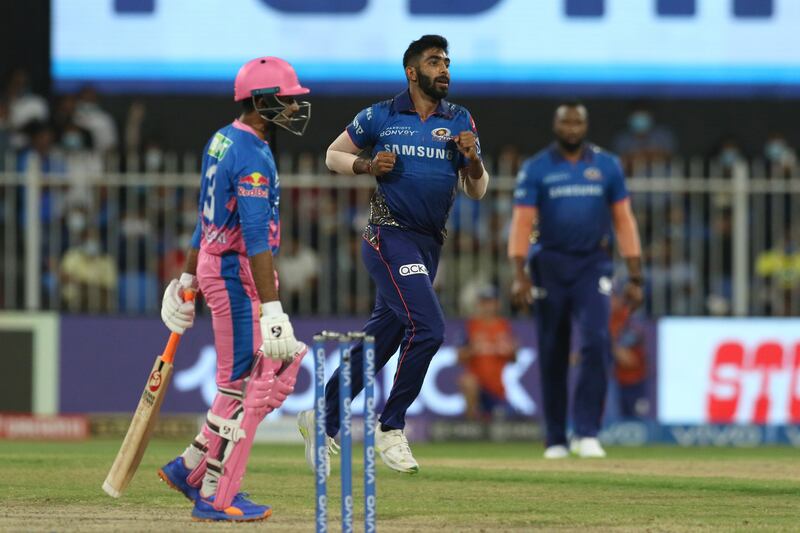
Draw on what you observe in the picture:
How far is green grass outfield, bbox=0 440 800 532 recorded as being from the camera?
8.47 meters

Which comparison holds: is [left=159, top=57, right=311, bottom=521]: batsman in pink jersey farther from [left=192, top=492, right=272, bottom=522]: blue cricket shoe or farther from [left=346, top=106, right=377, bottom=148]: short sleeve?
[left=346, top=106, right=377, bottom=148]: short sleeve

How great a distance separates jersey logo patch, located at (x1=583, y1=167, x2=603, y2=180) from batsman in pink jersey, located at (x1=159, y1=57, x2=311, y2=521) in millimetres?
4686

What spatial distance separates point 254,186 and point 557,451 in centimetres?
539

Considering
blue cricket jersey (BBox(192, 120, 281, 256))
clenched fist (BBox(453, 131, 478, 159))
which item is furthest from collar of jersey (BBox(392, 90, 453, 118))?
blue cricket jersey (BBox(192, 120, 281, 256))

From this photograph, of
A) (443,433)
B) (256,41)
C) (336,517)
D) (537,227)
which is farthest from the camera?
(256,41)

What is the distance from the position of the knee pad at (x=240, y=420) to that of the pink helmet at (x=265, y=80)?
1272mm

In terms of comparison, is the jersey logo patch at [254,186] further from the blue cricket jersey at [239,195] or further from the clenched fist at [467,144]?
the clenched fist at [467,144]

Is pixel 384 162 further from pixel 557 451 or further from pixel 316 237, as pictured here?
pixel 316 237

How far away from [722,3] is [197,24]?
6202mm

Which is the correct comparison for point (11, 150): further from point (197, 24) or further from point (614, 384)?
point (614, 384)

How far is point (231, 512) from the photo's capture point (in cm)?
834

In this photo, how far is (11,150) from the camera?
18359mm

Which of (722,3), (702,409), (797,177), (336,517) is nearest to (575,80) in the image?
(722,3)

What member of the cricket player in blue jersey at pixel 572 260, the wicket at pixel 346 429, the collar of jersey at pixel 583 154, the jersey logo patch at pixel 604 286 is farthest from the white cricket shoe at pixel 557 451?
the wicket at pixel 346 429
